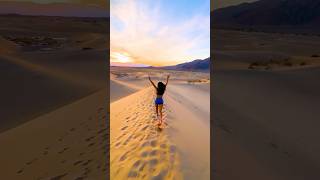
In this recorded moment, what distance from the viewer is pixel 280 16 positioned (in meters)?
115

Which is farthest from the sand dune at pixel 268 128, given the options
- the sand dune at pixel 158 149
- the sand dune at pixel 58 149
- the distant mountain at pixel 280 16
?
the distant mountain at pixel 280 16

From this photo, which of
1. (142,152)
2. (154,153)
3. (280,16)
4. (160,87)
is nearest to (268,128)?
(160,87)

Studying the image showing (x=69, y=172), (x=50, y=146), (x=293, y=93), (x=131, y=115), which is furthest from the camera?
(x=293, y=93)

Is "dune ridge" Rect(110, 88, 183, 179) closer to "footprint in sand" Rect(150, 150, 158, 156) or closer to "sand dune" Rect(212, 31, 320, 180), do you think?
"footprint in sand" Rect(150, 150, 158, 156)

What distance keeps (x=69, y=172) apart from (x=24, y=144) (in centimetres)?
278

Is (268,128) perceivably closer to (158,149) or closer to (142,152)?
(158,149)

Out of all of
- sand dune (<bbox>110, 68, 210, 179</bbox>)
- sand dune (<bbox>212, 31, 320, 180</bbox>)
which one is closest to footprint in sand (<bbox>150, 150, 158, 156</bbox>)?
sand dune (<bbox>110, 68, 210, 179</bbox>)

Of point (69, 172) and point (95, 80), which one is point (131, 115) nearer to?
point (69, 172)

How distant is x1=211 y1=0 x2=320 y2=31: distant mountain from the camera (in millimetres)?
107812

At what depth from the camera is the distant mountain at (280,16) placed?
354ft

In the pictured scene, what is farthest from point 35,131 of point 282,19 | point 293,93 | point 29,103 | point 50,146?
point 282,19

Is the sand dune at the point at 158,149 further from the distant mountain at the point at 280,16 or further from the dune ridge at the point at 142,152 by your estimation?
the distant mountain at the point at 280,16

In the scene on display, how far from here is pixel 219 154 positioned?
736cm

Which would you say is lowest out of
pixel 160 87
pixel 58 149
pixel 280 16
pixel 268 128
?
pixel 58 149
